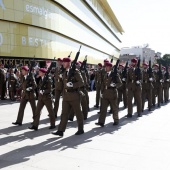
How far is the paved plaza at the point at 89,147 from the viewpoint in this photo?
493 cm

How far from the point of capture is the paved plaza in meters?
4.93

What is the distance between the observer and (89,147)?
5.98 meters

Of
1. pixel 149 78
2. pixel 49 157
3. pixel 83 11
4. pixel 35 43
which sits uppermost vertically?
pixel 83 11

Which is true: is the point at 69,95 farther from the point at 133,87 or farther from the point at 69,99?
the point at 133,87

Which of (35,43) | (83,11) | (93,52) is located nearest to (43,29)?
(35,43)

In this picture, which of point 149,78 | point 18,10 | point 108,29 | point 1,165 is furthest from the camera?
point 108,29

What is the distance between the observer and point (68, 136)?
6.90 meters

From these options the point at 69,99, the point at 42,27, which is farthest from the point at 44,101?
the point at 42,27

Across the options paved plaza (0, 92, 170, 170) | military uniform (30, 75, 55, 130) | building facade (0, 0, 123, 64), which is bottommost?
paved plaza (0, 92, 170, 170)

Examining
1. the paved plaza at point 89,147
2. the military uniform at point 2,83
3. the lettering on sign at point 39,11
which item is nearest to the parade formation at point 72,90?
the paved plaza at point 89,147

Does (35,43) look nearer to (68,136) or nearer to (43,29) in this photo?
(43,29)

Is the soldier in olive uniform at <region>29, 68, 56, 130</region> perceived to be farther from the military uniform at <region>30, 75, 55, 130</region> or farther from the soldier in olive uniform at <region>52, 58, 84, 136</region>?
the soldier in olive uniform at <region>52, 58, 84, 136</region>

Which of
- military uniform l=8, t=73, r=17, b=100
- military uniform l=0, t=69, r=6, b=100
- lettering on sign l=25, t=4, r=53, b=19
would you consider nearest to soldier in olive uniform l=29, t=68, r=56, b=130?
military uniform l=8, t=73, r=17, b=100

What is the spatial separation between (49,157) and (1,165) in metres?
0.88
